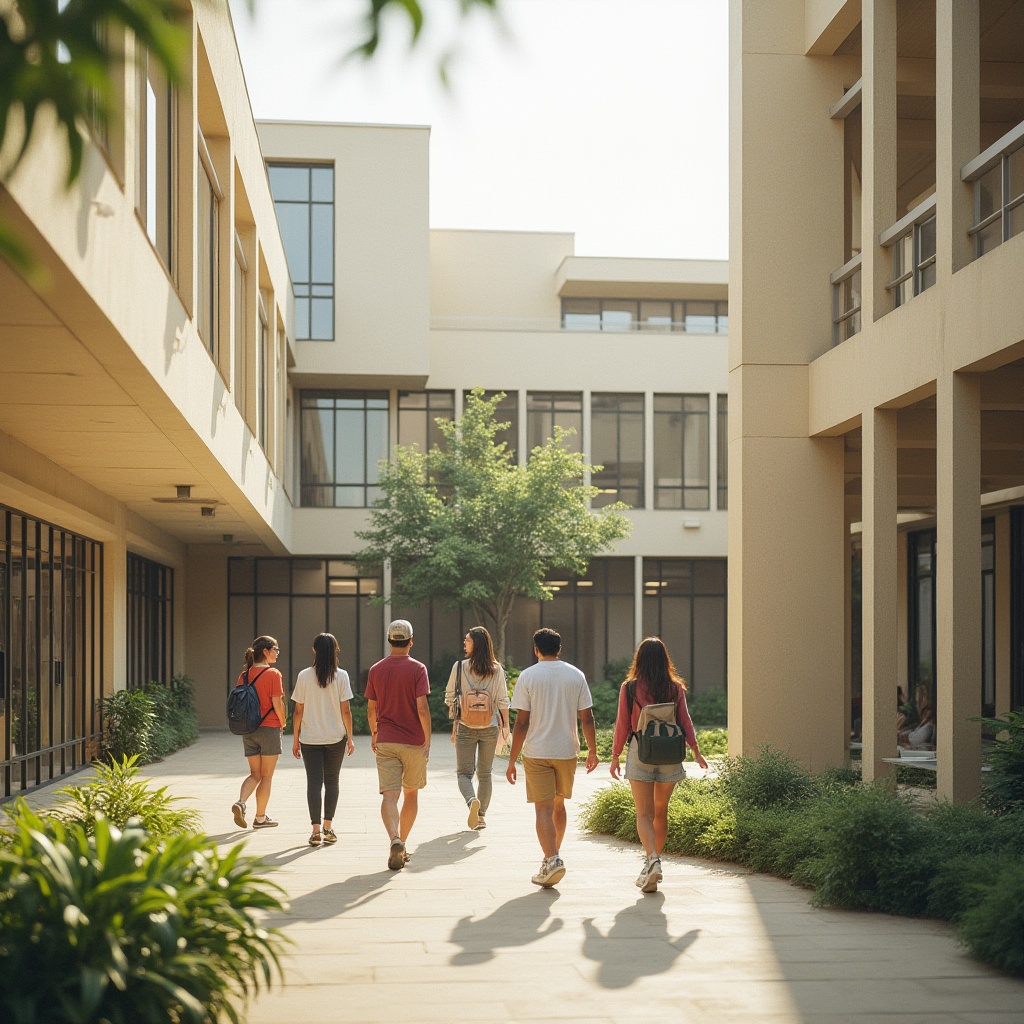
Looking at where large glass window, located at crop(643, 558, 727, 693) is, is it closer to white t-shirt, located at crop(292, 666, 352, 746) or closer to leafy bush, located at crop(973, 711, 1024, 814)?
white t-shirt, located at crop(292, 666, 352, 746)

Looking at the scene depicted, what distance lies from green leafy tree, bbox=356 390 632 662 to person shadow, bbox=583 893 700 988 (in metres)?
18.8

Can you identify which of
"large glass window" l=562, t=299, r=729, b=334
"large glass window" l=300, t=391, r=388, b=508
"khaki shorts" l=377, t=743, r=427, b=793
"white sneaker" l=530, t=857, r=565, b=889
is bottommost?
"white sneaker" l=530, t=857, r=565, b=889

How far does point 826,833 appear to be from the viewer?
9.33 meters

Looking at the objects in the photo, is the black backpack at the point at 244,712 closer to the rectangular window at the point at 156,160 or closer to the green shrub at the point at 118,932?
the rectangular window at the point at 156,160

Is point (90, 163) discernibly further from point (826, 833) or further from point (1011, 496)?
point (1011, 496)

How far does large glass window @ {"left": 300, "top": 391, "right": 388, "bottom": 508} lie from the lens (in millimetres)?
32156

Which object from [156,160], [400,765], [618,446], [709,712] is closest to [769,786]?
[400,765]

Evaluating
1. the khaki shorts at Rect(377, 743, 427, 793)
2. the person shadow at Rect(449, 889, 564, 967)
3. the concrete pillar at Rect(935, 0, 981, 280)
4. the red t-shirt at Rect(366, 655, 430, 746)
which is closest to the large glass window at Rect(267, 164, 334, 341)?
the concrete pillar at Rect(935, 0, 981, 280)

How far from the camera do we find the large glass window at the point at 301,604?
32219mm

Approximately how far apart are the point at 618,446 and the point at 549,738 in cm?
2379

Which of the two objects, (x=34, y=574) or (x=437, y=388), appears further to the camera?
(x=437, y=388)

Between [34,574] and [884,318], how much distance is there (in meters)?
10.1

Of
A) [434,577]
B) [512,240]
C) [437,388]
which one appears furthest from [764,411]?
[512,240]

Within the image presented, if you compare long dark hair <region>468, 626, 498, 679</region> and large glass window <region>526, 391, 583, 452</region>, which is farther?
large glass window <region>526, 391, 583, 452</region>
